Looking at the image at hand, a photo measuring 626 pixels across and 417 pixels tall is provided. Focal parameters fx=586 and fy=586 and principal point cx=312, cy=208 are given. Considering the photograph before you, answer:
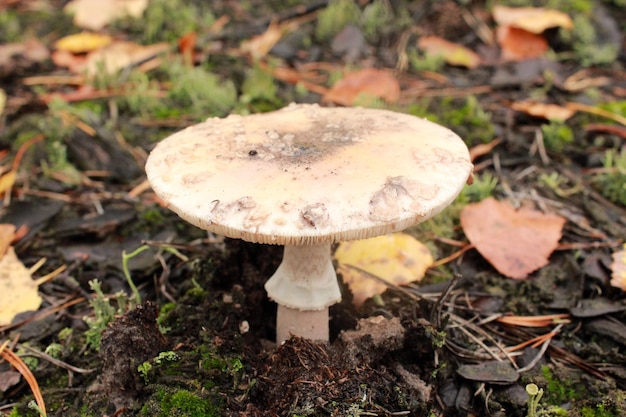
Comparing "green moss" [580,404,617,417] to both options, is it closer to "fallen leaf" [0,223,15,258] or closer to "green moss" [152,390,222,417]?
"green moss" [152,390,222,417]

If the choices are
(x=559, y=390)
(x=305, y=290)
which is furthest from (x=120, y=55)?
(x=559, y=390)

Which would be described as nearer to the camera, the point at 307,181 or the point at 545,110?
the point at 307,181

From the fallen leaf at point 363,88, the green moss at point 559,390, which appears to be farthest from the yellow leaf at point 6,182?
the green moss at point 559,390

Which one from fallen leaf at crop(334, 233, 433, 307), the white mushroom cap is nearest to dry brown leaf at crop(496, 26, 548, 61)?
fallen leaf at crop(334, 233, 433, 307)

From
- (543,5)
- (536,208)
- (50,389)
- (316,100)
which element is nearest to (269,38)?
(316,100)

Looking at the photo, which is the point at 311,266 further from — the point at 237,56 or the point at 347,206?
the point at 237,56

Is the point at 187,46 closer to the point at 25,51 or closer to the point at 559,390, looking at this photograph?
the point at 25,51

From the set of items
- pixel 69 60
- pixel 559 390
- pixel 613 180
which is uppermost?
pixel 69 60
